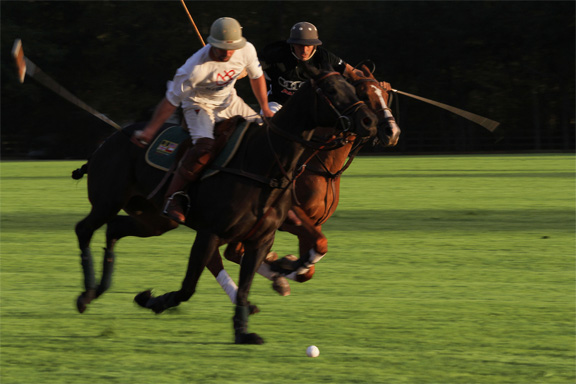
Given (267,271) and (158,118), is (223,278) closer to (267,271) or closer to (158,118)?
(267,271)

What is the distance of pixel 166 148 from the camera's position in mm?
7340

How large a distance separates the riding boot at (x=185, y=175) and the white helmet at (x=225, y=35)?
2.16 feet

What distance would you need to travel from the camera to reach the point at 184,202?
22.5ft

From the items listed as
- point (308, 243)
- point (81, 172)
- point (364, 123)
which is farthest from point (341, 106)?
point (81, 172)

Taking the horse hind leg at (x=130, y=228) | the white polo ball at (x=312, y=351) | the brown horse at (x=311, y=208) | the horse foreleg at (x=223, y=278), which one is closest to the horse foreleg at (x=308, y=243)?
the brown horse at (x=311, y=208)

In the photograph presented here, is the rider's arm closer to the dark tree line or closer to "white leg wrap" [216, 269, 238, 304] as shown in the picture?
"white leg wrap" [216, 269, 238, 304]

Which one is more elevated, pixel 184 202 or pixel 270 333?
pixel 184 202

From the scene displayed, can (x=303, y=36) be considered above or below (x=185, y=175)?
above

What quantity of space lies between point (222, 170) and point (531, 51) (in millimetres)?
42662

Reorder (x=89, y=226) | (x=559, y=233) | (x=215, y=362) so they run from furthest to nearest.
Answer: (x=559, y=233), (x=89, y=226), (x=215, y=362)

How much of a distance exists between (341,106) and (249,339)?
1.62m

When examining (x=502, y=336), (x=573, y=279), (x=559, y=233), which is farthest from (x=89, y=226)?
(x=559, y=233)

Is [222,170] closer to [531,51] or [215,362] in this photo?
[215,362]

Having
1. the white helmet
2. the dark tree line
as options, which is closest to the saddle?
the white helmet
